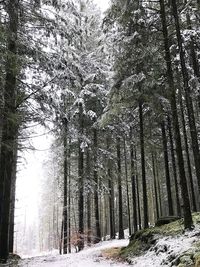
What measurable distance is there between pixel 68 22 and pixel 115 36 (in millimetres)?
4446

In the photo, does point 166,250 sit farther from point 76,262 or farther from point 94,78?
point 94,78

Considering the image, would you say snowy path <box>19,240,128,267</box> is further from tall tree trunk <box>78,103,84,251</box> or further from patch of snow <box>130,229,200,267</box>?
tall tree trunk <box>78,103,84,251</box>

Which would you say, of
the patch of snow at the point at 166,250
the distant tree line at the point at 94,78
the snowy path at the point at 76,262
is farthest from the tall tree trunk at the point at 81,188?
the patch of snow at the point at 166,250

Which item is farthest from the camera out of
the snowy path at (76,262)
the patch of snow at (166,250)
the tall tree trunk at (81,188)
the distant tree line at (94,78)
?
the tall tree trunk at (81,188)

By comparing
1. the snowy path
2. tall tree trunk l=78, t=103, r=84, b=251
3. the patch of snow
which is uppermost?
tall tree trunk l=78, t=103, r=84, b=251

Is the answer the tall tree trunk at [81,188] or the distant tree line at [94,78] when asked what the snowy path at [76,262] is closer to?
the distant tree line at [94,78]

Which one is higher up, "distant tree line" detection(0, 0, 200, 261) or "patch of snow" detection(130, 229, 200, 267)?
"distant tree line" detection(0, 0, 200, 261)

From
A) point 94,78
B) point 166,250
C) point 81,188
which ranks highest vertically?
point 94,78

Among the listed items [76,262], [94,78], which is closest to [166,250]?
[76,262]

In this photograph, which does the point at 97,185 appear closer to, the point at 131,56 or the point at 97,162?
the point at 97,162

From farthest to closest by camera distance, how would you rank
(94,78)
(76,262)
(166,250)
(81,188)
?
1. (94,78)
2. (81,188)
3. (76,262)
4. (166,250)

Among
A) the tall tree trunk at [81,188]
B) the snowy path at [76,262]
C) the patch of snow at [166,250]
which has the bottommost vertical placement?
the snowy path at [76,262]

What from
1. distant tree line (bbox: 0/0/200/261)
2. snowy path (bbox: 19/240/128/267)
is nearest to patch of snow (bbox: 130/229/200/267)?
snowy path (bbox: 19/240/128/267)

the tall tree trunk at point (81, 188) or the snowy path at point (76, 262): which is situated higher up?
the tall tree trunk at point (81, 188)
